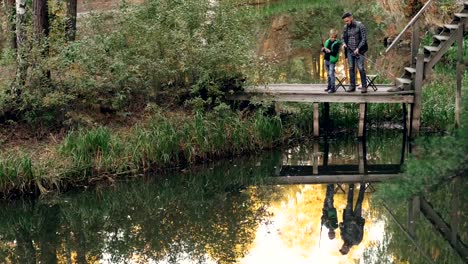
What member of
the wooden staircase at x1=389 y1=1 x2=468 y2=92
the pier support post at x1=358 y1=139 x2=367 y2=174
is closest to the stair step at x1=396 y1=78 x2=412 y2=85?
the wooden staircase at x1=389 y1=1 x2=468 y2=92

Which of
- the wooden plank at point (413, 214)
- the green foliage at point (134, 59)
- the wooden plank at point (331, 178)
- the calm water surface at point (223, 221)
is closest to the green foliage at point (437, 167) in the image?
the calm water surface at point (223, 221)

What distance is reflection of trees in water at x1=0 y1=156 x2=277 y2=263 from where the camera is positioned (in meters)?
12.0

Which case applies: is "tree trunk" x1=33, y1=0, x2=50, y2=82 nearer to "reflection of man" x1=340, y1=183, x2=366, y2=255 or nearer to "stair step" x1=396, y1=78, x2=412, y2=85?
"reflection of man" x1=340, y1=183, x2=366, y2=255

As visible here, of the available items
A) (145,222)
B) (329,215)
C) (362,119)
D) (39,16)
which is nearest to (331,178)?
(329,215)

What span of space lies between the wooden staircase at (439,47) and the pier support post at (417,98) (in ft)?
0.47

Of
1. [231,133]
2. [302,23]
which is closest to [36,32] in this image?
[231,133]

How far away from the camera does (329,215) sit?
45.4 feet

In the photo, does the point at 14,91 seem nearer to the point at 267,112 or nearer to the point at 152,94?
the point at 152,94

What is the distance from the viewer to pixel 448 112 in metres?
18.5

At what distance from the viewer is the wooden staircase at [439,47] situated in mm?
17406

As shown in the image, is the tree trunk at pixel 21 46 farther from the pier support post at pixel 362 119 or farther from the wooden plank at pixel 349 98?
the pier support post at pixel 362 119

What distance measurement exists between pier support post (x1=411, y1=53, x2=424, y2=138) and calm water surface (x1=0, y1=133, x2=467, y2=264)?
48.4 inches

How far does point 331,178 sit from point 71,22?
7371mm

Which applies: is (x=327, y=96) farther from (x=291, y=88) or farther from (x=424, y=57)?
(x=424, y=57)
